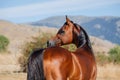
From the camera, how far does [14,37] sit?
114 m

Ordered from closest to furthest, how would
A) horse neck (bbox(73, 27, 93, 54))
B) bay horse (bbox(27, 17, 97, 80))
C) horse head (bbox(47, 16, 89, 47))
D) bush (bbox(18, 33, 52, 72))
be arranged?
1. bay horse (bbox(27, 17, 97, 80))
2. horse head (bbox(47, 16, 89, 47))
3. horse neck (bbox(73, 27, 93, 54))
4. bush (bbox(18, 33, 52, 72))

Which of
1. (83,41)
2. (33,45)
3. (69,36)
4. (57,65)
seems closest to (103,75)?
(33,45)


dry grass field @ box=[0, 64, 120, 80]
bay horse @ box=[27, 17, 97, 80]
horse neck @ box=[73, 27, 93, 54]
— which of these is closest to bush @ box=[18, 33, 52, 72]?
dry grass field @ box=[0, 64, 120, 80]

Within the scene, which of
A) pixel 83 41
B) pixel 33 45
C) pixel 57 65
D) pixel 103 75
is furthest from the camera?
pixel 33 45

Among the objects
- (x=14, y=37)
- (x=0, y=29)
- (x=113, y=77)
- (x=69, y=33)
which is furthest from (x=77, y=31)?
(x=0, y=29)

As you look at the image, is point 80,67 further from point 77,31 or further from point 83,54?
point 77,31

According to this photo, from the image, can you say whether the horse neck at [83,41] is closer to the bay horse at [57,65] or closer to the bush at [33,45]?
the bay horse at [57,65]

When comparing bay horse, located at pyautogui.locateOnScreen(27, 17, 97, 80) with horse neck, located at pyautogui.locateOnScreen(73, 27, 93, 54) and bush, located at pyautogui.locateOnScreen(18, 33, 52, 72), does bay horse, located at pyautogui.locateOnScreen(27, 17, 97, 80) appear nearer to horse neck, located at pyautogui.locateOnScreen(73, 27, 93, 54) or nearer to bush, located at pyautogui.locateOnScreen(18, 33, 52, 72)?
horse neck, located at pyautogui.locateOnScreen(73, 27, 93, 54)

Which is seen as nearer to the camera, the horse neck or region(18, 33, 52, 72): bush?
the horse neck

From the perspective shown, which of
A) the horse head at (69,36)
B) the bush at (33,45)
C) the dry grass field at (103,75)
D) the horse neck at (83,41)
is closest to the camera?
the horse head at (69,36)

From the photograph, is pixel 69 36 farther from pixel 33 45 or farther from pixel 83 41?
pixel 33 45

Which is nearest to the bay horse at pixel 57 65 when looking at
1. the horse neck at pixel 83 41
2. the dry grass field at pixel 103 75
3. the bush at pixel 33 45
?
the horse neck at pixel 83 41

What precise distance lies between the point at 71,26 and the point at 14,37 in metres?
105

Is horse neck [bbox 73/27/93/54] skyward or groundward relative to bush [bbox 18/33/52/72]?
skyward
